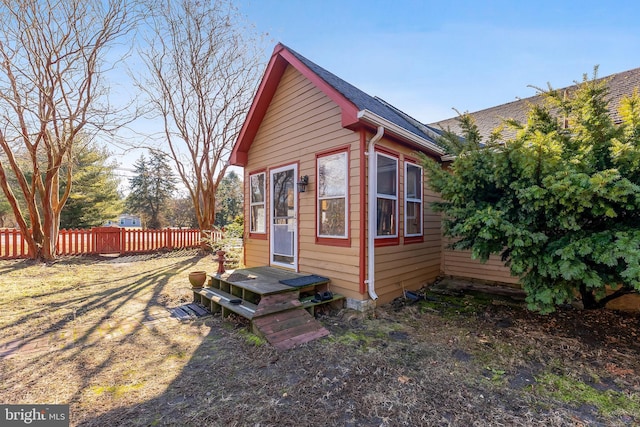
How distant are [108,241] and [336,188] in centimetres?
1029

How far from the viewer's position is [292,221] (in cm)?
609

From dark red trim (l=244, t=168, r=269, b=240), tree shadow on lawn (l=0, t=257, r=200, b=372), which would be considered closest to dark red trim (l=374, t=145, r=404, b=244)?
dark red trim (l=244, t=168, r=269, b=240)

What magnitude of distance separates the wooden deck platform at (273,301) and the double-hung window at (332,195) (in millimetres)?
925

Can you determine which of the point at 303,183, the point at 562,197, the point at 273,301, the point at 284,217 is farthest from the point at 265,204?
the point at 562,197

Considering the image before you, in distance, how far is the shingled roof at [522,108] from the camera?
279 inches

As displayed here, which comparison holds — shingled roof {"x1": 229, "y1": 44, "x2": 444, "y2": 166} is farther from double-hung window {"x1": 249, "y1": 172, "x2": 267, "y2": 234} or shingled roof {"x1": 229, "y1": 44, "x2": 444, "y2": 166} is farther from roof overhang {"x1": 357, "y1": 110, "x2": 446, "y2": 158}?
double-hung window {"x1": 249, "y1": 172, "x2": 267, "y2": 234}

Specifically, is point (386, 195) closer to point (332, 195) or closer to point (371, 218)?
point (371, 218)

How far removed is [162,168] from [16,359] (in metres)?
28.1

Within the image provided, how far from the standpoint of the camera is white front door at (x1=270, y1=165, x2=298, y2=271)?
600 centimetres

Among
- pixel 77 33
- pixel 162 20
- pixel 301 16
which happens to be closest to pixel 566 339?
pixel 301 16

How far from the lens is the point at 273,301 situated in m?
4.31

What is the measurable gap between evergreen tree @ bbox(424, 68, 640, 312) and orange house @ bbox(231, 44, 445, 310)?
4.44 feet

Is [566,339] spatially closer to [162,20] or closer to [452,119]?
[452,119]

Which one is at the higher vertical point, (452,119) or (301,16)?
(301,16)
